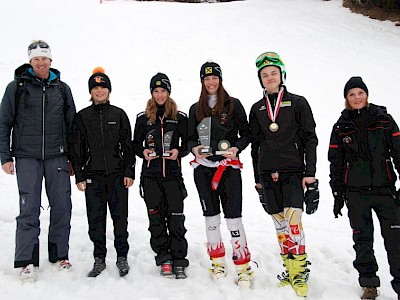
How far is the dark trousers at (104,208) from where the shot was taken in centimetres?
491

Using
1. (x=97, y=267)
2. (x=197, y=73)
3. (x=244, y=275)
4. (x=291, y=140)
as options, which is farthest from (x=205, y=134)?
(x=197, y=73)

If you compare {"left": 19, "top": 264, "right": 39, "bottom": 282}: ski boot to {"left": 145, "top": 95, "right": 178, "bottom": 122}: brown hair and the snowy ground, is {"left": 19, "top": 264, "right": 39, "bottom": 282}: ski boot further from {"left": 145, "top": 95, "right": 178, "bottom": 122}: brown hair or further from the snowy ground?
{"left": 145, "top": 95, "right": 178, "bottom": 122}: brown hair

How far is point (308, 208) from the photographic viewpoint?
14.1 ft

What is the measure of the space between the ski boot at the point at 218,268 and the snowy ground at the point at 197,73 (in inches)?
4.1

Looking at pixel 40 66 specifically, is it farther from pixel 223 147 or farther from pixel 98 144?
pixel 223 147

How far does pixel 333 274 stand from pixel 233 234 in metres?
1.38

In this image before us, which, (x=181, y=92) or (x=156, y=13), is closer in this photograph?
(x=181, y=92)

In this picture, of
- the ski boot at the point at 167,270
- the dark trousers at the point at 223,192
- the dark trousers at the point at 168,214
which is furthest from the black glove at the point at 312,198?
the ski boot at the point at 167,270

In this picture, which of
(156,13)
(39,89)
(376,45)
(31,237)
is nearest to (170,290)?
(31,237)

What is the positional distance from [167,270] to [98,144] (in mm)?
1712

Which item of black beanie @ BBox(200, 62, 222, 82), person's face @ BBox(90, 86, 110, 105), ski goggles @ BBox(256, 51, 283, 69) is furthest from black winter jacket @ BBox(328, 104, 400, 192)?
person's face @ BBox(90, 86, 110, 105)

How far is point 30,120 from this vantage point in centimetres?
478

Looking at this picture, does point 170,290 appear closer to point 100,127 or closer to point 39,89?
point 100,127

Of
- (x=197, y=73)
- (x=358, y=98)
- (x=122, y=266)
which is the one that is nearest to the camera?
(x=358, y=98)
